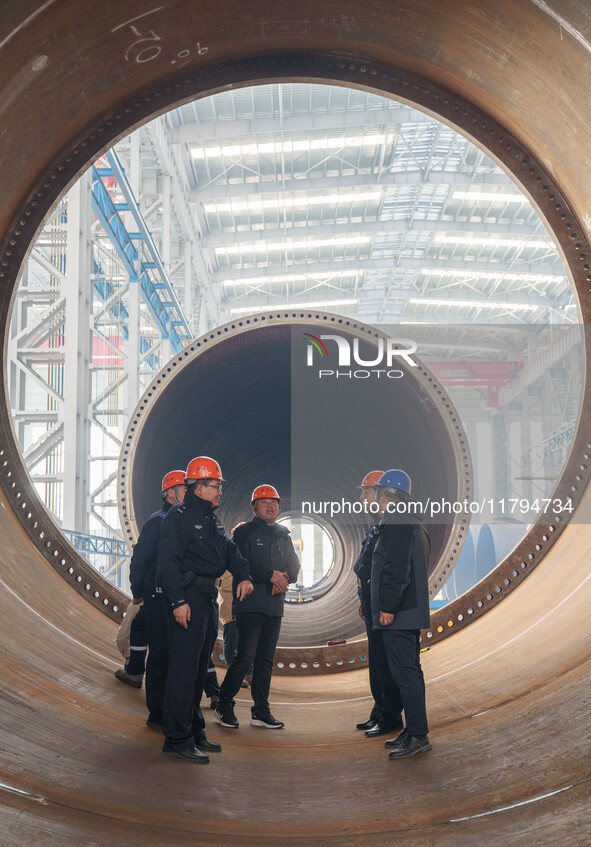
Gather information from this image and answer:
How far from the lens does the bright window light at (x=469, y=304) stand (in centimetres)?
2448

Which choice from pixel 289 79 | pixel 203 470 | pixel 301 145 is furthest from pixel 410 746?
pixel 301 145

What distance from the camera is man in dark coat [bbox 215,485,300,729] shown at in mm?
4305

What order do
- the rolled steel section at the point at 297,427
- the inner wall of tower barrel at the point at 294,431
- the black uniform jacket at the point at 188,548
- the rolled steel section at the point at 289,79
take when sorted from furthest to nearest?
the inner wall of tower barrel at the point at 294,431 < the rolled steel section at the point at 297,427 < the rolled steel section at the point at 289,79 < the black uniform jacket at the point at 188,548

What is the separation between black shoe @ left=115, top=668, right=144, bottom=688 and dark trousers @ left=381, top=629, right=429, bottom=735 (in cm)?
160

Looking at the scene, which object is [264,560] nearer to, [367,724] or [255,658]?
A: [255,658]

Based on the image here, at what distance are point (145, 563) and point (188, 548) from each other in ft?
2.17

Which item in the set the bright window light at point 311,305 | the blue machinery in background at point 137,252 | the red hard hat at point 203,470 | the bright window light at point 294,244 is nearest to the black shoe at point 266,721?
the red hard hat at point 203,470

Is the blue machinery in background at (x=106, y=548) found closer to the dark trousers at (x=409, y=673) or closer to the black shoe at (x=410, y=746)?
the dark trousers at (x=409, y=673)

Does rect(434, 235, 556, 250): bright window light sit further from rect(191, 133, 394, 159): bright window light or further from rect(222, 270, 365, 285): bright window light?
rect(191, 133, 394, 159): bright window light

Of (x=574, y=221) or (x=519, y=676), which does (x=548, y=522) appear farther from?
(x=574, y=221)

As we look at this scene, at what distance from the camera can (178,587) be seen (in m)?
3.58

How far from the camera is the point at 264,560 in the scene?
15.2 feet

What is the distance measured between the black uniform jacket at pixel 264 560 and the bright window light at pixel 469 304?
826 inches

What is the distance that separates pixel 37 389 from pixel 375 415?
2369 centimetres
